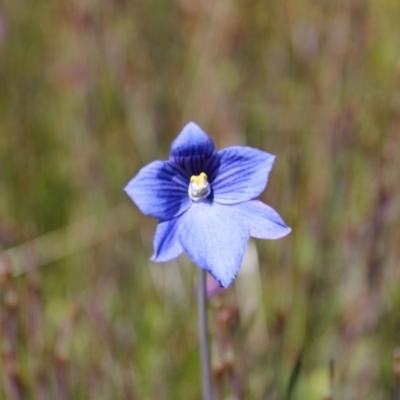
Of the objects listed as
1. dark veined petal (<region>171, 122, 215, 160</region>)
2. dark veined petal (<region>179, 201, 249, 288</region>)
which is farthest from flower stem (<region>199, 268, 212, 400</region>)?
dark veined petal (<region>171, 122, 215, 160</region>)

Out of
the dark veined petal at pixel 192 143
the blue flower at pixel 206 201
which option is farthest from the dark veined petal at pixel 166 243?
the dark veined petal at pixel 192 143

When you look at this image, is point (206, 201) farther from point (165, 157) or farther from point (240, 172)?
point (165, 157)

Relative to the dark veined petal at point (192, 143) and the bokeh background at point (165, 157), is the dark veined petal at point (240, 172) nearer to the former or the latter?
the dark veined petal at point (192, 143)

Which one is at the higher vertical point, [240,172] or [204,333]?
[240,172]

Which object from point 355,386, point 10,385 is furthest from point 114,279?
point 355,386

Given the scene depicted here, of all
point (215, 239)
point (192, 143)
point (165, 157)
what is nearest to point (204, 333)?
point (215, 239)
